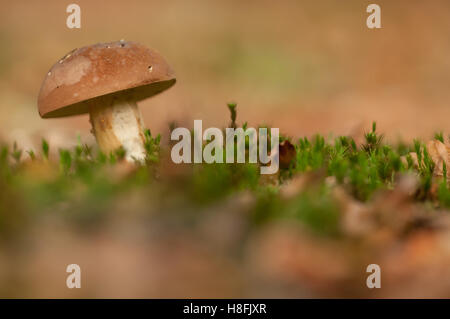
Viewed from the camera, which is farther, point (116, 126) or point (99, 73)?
point (116, 126)

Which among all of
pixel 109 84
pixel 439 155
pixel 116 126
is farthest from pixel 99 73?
pixel 439 155

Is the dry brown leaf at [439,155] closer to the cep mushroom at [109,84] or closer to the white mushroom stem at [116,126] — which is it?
the cep mushroom at [109,84]

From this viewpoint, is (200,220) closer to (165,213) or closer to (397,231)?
(165,213)

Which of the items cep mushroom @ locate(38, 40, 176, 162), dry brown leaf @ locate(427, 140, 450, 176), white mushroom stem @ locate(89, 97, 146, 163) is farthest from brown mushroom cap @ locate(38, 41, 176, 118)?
dry brown leaf @ locate(427, 140, 450, 176)

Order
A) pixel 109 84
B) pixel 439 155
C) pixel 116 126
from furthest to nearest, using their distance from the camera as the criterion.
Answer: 1. pixel 116 126
2. pixel 439 155
3. pixel 109 84

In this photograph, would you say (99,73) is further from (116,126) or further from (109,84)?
(116,126)

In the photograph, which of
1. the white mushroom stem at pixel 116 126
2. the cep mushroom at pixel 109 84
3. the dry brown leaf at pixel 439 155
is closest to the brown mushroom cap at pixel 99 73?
the cep mushroom at pixel 109 84
